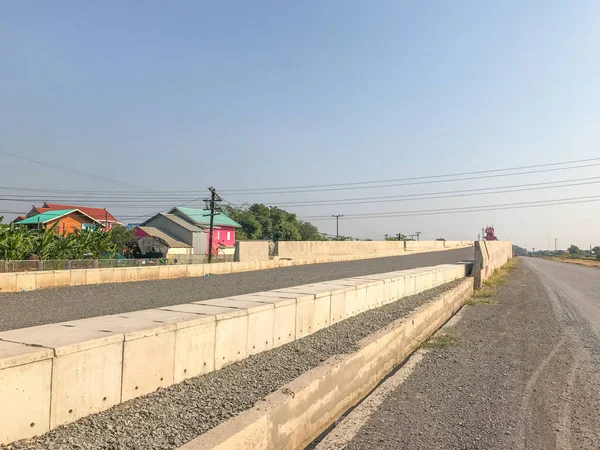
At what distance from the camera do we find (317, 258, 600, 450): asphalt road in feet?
17.2

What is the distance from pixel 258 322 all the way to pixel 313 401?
177 centimetres

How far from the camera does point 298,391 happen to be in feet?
16.8

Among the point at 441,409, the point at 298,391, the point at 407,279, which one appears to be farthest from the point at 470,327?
the point at 298,391

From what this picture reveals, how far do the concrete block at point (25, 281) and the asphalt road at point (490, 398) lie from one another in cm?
1347

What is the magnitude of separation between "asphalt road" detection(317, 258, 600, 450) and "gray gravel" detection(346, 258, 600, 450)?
0.01 m

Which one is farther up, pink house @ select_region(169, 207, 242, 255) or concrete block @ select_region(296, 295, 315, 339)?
pink house @ select_region(169, 207, 242, 255)

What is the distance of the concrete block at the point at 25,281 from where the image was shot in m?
16.4

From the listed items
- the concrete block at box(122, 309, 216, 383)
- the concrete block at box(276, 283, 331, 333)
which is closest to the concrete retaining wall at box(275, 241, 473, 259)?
the concrete block at box(276, 283, 331, 333)

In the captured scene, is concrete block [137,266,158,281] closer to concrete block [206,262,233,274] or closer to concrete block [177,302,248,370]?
concrete block [206,262,233,274]

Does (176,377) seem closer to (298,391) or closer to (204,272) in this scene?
(298,391)

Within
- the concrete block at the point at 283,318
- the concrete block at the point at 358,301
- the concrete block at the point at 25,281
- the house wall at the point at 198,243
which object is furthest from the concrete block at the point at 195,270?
the house wall at the point at 198,243

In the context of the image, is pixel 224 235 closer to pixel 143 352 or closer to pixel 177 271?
pixel 177 271

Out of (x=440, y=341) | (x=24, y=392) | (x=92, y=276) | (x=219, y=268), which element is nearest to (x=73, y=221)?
(x=219, y=268)

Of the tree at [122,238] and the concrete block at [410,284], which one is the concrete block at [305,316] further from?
the tree at [122,238]
